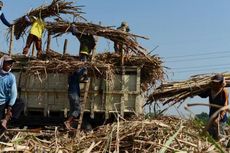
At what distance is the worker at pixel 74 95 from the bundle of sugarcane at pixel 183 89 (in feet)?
4.04

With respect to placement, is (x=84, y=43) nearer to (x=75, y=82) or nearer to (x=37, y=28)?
(x=75, y=82)

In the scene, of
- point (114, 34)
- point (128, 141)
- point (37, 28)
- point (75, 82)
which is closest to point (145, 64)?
point (114, 34)

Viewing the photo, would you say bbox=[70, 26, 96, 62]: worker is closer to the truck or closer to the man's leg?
the truck

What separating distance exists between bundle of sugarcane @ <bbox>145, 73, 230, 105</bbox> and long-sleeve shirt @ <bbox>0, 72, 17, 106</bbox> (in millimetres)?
2229

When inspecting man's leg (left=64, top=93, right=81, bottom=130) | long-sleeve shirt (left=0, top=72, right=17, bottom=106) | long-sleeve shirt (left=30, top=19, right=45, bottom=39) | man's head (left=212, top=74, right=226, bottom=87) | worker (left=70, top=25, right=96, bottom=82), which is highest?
long-sleeve shirt (left=30, top=19, right=45, bottom=39)

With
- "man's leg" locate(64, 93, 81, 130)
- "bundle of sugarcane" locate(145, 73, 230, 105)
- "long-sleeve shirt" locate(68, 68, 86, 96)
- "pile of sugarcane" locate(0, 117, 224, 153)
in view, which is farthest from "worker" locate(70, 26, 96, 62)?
"pile of sugarcane" locate(0, 117, 224, 153)

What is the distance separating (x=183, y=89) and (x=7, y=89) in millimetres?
2578

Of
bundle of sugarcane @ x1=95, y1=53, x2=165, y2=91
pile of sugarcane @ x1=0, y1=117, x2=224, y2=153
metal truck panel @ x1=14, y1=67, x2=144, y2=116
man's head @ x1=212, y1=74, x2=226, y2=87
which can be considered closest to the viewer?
pile of sugarcane @ x1=0, y1=117, x2=224, y2=153

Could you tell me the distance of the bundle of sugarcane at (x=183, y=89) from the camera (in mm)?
6332

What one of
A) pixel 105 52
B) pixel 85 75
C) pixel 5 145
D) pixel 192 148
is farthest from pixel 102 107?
pixel 192 148

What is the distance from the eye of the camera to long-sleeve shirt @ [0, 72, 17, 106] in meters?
5.87

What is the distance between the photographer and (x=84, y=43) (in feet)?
24.0

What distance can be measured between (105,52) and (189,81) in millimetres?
1690

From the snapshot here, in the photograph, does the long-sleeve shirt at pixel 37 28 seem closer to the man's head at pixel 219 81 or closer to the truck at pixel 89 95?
the truck at pixel 89 95
